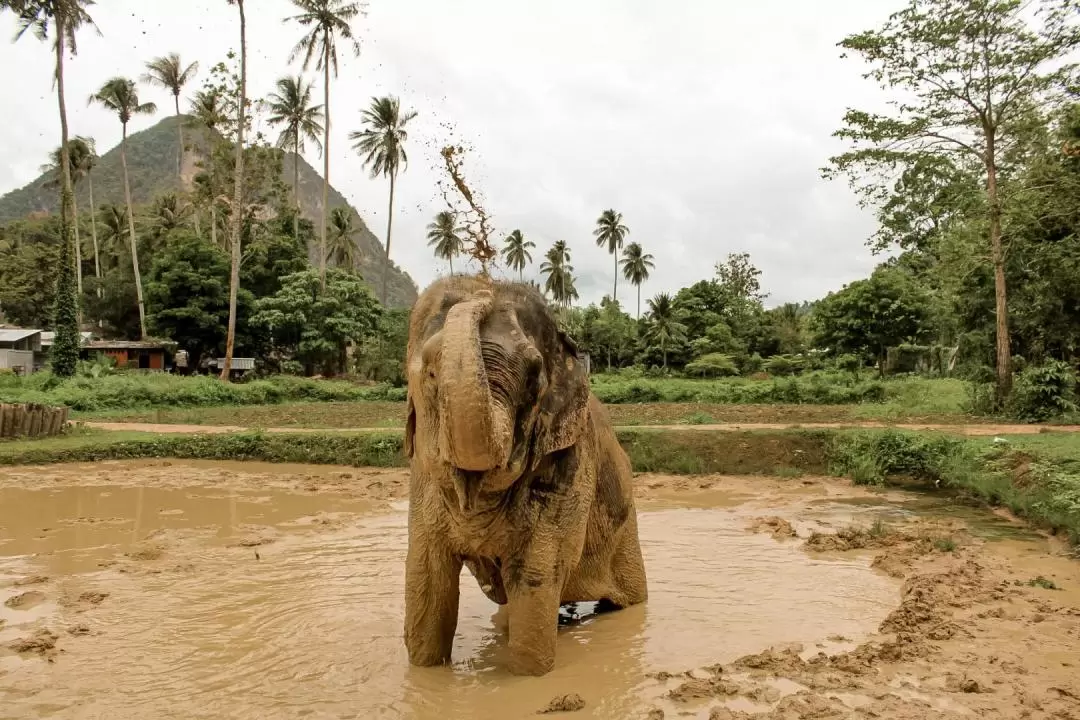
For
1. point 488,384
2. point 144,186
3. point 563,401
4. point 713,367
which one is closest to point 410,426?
point 563,401

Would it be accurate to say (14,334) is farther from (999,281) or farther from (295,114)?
(999,281)

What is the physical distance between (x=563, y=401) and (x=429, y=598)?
1.48m

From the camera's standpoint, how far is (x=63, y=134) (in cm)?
3419

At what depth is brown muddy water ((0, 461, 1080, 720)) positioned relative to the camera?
15.8ft

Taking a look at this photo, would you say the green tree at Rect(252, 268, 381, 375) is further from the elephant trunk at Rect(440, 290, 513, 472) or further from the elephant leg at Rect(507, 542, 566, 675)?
the elephant trunk at Rect(440, 290, 513, 472)

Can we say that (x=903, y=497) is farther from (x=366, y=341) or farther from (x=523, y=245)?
(x=523, y=245)

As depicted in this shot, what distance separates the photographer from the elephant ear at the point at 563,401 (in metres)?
4.44

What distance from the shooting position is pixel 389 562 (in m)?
8.46

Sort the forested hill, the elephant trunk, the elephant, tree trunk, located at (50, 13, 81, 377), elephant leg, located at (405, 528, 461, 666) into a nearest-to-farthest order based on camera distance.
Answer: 1. the elephant trunk
2. the elephant
3. elephant leg, located at (405, 528, 461, 666)
4. tree trunk, located at (50, 13, 81, 377)
5. the forested hill

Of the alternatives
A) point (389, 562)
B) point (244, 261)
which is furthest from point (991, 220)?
point (244, 261)

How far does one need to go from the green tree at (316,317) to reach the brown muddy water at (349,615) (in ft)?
94.8

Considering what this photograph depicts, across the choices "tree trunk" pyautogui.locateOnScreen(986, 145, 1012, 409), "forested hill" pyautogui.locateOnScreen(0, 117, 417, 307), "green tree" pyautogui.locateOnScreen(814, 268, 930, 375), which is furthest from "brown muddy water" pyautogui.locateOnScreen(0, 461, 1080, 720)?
"forested hill" pyautogui.locateOnScreen(0, 117, 417, 307)

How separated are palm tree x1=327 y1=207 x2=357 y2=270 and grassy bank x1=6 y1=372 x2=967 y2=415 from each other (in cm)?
2699

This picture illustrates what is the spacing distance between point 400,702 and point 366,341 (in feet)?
131
